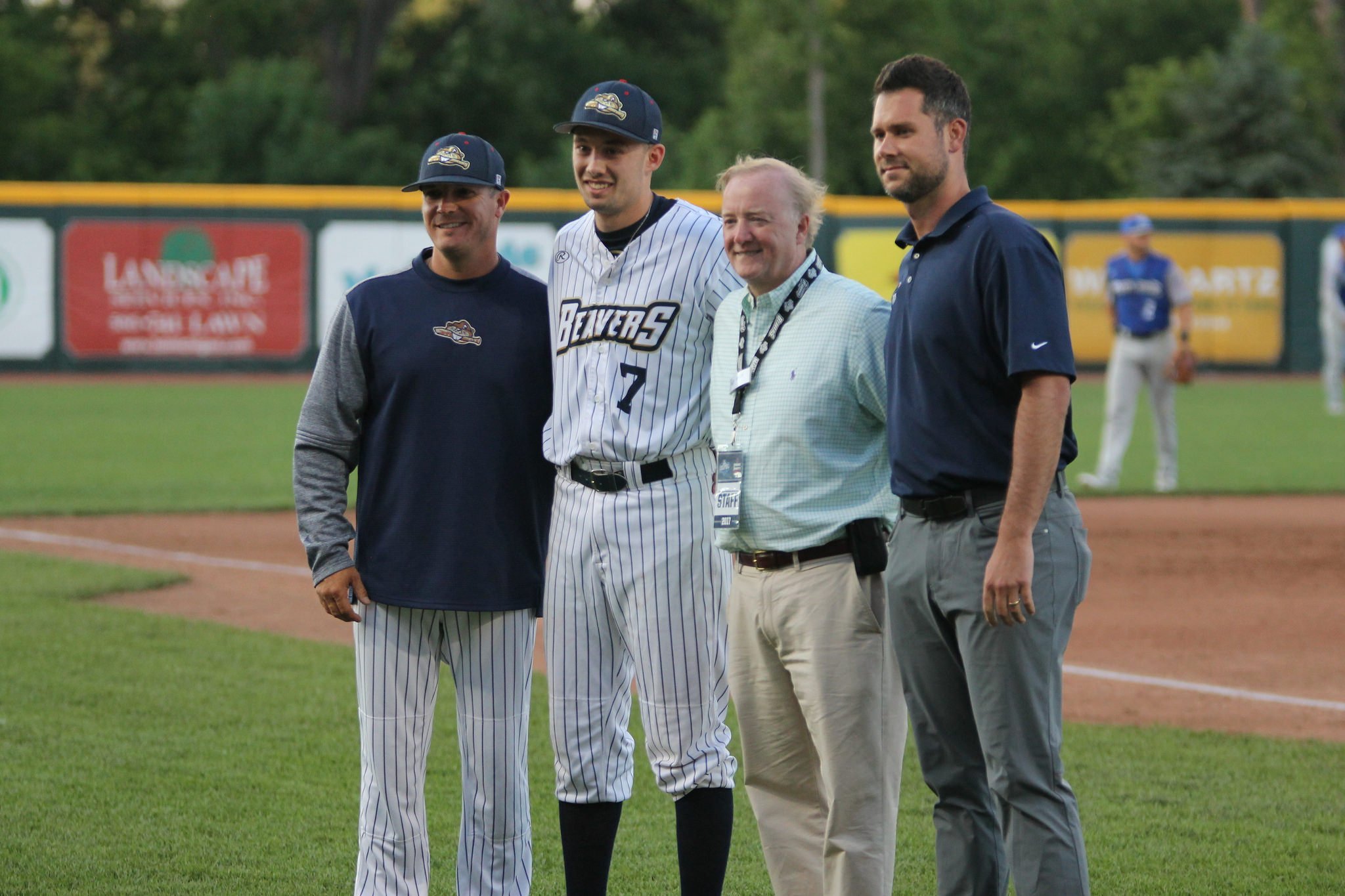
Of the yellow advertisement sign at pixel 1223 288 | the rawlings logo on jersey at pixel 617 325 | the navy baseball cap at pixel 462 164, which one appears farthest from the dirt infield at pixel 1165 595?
the yellow advertisement sign at pixel 1223 288

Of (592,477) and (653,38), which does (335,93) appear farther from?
(592,477)

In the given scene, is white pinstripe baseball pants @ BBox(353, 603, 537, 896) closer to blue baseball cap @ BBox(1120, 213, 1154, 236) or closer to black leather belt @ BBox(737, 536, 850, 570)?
black leather belt @ BBox(737, 536, 850, 570)

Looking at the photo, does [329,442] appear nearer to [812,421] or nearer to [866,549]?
[812,421]

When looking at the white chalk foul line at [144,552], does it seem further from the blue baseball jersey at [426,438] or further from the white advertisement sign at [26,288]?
the white advertisement sign at [26,288]

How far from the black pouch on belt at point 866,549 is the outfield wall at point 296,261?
20.3 metres

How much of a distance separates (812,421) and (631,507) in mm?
467

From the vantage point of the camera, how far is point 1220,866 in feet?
14.8

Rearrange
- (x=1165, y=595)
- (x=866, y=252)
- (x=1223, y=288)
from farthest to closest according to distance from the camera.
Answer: (x=1223, y=288) < (x=866, y=252) < (x=1165, y=595)

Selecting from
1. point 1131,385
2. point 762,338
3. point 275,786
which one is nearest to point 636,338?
point 762,338

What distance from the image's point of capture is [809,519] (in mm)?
3512

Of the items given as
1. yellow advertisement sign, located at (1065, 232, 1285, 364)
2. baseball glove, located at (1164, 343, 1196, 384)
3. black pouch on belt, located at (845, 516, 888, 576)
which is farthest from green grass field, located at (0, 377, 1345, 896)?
yellow advertisement sign, located at (1065, 232, 1285, 364)

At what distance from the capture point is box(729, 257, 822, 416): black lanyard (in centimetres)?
358

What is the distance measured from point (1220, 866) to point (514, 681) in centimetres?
220

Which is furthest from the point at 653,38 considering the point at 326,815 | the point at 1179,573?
the point at 326,815
